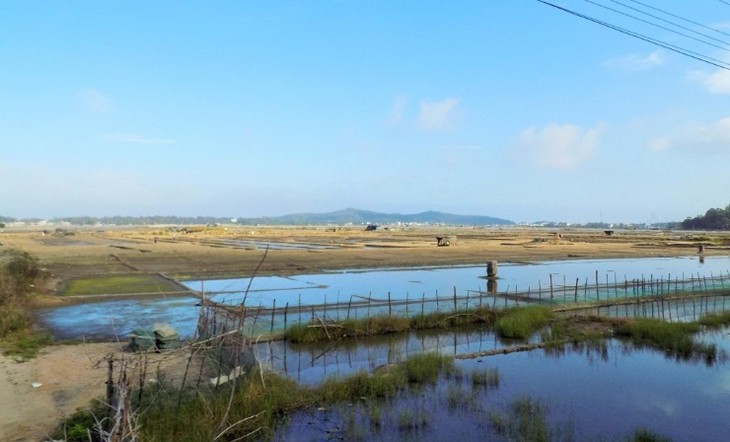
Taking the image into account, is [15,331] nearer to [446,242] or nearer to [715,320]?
[715,320]

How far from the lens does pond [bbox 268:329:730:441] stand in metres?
9.19

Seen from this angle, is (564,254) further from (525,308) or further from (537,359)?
(537,359)

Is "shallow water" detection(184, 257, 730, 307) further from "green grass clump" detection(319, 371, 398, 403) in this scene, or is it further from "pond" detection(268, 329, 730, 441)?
"green grass clump" detection(319, 371, 398, 403)

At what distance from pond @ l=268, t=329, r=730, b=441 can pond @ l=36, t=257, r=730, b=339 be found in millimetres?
3526

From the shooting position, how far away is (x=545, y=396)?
11180 mm

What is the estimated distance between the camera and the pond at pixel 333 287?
1695 centimetres

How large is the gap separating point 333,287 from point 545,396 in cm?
1650

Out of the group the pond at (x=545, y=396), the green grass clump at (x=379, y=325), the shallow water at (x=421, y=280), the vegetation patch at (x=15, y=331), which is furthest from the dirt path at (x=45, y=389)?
the shallow water at (x=421, y=280)

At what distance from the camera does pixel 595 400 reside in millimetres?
10992

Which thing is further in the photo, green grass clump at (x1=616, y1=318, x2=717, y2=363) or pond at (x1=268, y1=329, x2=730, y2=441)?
green grass clump at (x1=616, y1=318, x2=717, y2=363)

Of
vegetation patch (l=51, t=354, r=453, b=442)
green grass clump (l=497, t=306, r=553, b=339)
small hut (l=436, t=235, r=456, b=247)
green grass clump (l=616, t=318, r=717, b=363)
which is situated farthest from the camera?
small hut (l=436, t=235, r=456, b=247)

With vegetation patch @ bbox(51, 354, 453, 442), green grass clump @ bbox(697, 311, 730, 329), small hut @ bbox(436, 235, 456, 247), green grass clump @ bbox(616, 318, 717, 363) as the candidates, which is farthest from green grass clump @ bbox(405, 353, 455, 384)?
small hut @ bbox(436, 235, 456, 247)

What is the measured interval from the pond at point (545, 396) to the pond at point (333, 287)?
353cm

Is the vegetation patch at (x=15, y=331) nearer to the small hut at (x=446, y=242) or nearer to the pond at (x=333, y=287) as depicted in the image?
the pond at (x=333, y=287)
